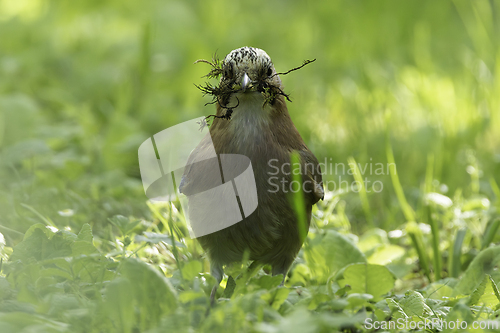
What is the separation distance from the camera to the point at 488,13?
524 centimetres

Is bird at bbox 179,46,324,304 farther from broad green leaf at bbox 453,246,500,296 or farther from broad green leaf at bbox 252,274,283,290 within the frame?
broad green leaf at bbox 453,246,500,296

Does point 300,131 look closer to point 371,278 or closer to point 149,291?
point 371,278

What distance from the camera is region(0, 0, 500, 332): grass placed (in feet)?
5.41

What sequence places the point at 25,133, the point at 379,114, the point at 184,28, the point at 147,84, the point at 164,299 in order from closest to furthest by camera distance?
the point at 164,299, the point at 25,133, the point at 379,114, the point at 147,84, the point at 184,28

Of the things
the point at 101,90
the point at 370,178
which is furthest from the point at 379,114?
the point at 101,90

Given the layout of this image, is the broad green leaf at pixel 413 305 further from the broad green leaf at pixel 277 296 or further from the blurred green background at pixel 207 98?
the blurred green background at pixel 207 98

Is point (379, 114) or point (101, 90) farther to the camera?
point (101, 90)

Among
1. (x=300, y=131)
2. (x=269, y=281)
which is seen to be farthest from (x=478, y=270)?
(x=300, y=131)

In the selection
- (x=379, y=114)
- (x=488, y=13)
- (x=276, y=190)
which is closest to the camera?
(x=276, y=190)

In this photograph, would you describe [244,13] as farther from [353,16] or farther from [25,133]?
[25,133]

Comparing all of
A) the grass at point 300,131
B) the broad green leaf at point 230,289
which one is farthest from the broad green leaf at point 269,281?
the broad green leaf at point 230,289

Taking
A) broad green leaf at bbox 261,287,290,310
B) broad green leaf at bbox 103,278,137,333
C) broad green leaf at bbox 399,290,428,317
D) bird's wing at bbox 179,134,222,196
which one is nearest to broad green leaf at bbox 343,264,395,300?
broad green leaf at bbox 399,290,428,317

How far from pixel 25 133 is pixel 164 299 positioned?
8.18ft

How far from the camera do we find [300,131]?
3930mm
